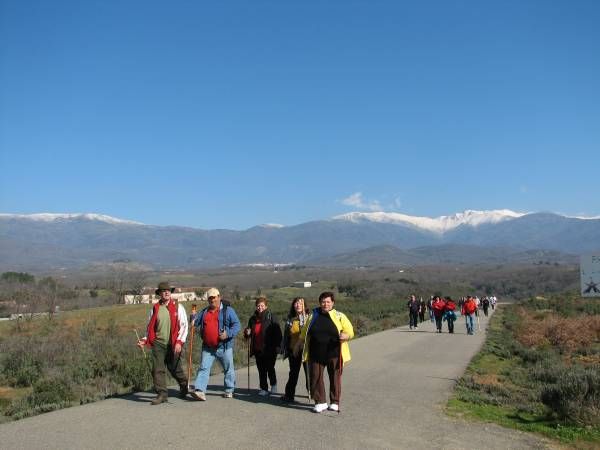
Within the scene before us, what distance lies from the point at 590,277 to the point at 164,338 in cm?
1717

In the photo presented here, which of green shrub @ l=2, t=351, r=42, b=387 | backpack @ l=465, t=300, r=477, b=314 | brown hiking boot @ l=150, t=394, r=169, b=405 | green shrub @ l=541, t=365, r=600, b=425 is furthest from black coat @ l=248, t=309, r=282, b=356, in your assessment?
backpack @ l=465, t=300, r=477, b=314

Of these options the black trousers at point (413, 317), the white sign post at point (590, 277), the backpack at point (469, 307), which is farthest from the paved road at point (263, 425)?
the black trousers at point (413, 317)

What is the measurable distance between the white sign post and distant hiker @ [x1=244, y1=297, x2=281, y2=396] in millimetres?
15035

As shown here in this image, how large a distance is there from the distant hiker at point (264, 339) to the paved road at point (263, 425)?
17.0 inches

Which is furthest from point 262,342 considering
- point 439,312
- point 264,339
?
point 439,312

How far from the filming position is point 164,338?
933 cm

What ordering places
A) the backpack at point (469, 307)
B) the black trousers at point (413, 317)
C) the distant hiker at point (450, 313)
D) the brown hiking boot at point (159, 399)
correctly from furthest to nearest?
the black trousers at point (413, 317) → the distant hiker at point (450, 313) → the backpack at point (469, 307) → the brown hiking boot at point (159, 399)

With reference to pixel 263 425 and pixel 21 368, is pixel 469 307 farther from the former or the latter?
pixel 263 425

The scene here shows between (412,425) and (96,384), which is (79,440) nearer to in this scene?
(412,425)

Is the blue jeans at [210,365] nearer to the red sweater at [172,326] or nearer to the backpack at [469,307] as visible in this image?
the red sweater at [172,326]

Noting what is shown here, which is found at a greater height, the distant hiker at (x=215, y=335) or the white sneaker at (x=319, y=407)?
the distant hiker at (x=215, y=335)

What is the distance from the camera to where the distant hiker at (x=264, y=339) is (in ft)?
32.7

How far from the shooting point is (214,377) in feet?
40.7

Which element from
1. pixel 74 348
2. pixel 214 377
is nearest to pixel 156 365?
pixel 214 377
